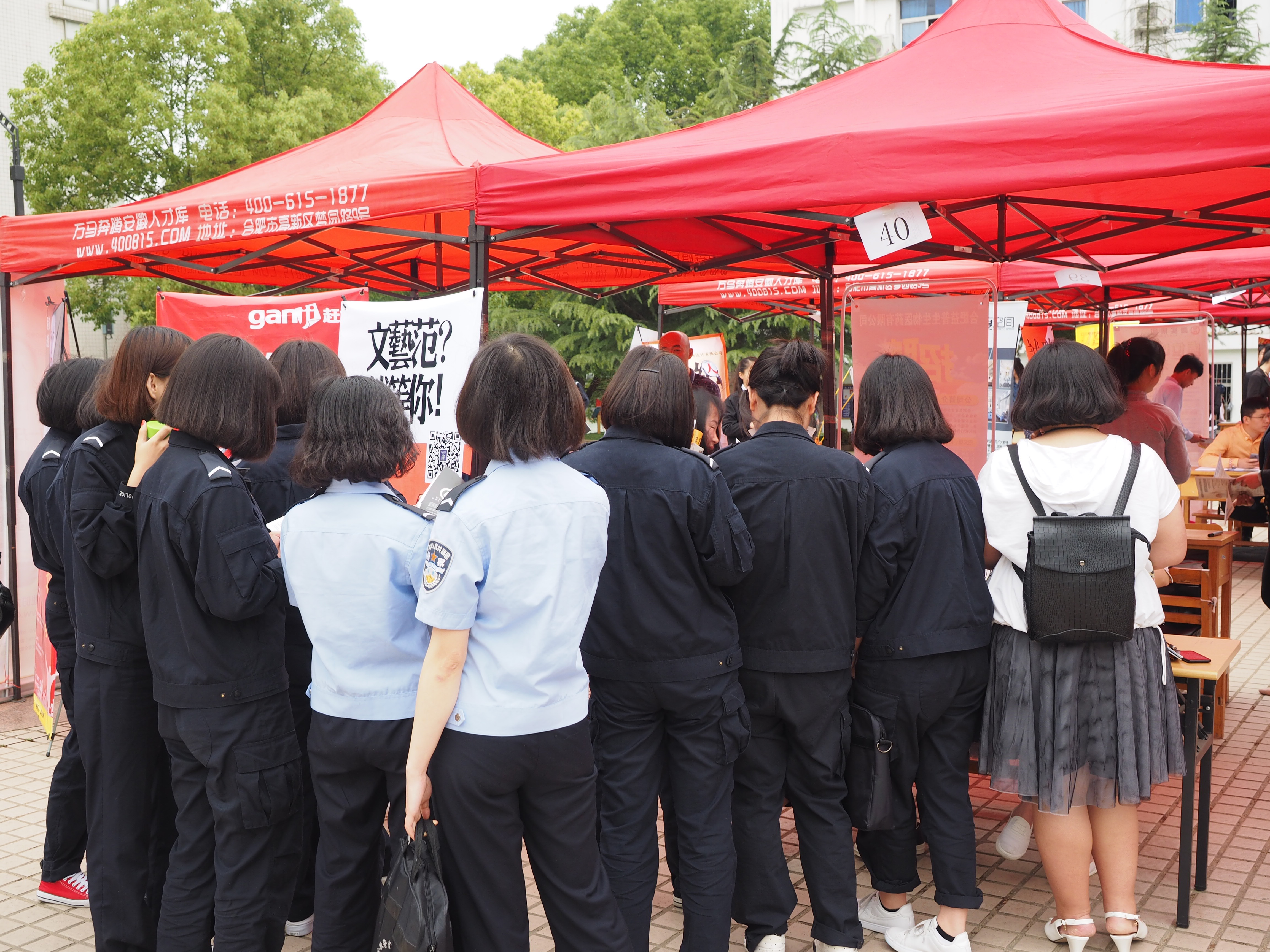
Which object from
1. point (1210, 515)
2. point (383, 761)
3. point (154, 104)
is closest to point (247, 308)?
point (383, 761)

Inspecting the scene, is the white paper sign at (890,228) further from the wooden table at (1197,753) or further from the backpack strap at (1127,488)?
the wooden table at (1197,753)

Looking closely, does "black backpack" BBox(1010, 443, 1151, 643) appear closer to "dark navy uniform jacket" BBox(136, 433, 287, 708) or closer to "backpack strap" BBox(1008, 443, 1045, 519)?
"backpack strap" BBox(1008, 443, 1045, 519)

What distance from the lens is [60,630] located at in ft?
11.7

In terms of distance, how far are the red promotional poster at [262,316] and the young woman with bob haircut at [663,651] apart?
6.76 ft

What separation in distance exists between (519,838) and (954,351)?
131 inches

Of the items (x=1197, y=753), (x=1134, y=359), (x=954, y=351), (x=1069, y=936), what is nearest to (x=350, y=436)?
(x=1069, y=936)

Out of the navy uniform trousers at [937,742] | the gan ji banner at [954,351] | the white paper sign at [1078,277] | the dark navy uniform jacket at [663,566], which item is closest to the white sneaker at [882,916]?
the navy uniform trousers at [937,742]

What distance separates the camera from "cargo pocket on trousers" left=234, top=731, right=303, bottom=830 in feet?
8.68

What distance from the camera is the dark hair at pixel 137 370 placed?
3.01 meters

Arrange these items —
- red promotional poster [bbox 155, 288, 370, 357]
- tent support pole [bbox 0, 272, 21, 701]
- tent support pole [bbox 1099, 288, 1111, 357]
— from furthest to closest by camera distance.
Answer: tent support pole [bbox 1099, 288, 1111, 357]
tent support pole [bbox 0, 272, 21, 701]
red promotional poster [bbox 155, 288, 370, 357]

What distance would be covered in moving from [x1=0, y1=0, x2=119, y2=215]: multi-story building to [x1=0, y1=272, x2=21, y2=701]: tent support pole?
60.3 feet

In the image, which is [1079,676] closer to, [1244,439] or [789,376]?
[789,376]

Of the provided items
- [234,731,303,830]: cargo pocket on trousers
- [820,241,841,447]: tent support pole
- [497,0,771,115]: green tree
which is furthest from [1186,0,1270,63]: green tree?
[234,731,303,830]: cargo pocket on trousers

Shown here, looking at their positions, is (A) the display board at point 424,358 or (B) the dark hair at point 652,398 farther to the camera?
(A) the display board at point 424,358
